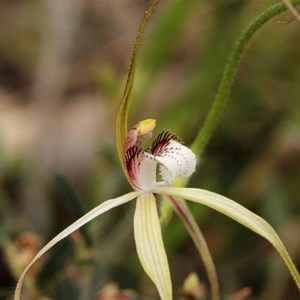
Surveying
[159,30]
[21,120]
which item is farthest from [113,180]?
[21,120]

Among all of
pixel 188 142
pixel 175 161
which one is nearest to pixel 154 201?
pixel 175 161

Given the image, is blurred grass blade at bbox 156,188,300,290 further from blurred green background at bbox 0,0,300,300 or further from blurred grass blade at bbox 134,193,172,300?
blurred green background at bbox 0,0,300,300

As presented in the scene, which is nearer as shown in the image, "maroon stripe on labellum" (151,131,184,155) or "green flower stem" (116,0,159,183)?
"green flower stem" (116,0,159,183)

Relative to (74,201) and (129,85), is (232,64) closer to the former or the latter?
(129,85)

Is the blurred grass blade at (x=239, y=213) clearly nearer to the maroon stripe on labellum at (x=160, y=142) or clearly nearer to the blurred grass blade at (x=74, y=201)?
the maroon stripe on labellum at (x=160, y=142)

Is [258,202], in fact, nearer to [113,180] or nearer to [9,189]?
[113,180]

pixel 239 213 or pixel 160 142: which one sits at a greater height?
pixel 160 142

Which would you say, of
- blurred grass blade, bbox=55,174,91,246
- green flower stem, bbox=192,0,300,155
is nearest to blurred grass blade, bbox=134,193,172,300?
green flower stem, bbox=192,0,300,155
